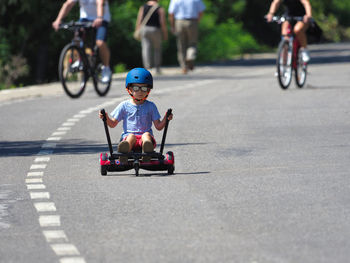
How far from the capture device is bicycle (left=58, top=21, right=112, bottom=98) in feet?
59.4

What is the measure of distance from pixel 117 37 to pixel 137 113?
24.5 metres

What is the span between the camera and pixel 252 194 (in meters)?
8.66

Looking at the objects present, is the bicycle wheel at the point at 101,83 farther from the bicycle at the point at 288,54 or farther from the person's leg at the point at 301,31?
the person's leg at the point at 301,31

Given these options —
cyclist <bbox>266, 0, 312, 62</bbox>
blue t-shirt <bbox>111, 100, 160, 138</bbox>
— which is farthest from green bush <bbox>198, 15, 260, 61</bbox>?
blue t-shirt <bbox>111, 100, 160, 138</bbox>

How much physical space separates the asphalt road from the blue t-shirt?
1.39 ft

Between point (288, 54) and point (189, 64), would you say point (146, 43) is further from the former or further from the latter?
point (288, 54)

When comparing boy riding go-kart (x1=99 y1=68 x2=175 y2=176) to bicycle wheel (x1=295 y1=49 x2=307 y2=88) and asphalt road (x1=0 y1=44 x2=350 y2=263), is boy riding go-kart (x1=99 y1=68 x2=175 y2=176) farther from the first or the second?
bicycle wheel (x1=295 y1=49 x2=307 y2=88)

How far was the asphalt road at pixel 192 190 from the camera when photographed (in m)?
6.76

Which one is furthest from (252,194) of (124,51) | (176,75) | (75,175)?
(124,51)

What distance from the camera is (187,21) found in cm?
2622

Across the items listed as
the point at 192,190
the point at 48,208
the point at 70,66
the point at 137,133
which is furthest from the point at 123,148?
the point at 70,66

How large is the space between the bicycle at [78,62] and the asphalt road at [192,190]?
1365mm

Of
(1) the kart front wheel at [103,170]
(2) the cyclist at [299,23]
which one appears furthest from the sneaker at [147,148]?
(2) the cyclist at [299,23]

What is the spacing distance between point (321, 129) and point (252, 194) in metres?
4.94
